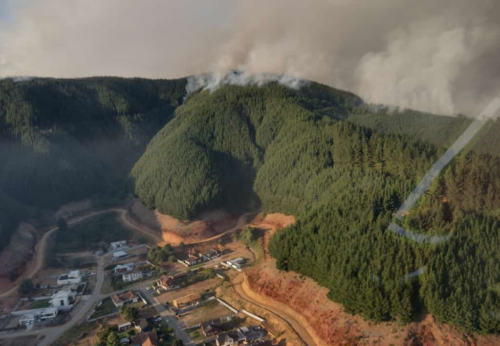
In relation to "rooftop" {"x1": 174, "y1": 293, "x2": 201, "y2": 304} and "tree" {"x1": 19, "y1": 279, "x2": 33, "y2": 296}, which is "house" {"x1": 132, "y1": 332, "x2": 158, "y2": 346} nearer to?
"rooftop" {"x1": 174, "y1": 293, "x2": 201, "y2": 304}

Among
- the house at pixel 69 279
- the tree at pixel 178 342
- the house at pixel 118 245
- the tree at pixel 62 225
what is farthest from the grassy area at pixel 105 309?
the tree at pixel 62 225

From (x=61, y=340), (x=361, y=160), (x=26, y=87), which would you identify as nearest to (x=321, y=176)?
(x=361, y=160)

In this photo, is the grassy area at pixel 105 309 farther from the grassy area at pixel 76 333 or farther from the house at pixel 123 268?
the house at pixel 123 268

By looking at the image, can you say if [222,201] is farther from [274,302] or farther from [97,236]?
[274,302]

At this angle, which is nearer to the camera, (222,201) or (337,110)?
(222,201)

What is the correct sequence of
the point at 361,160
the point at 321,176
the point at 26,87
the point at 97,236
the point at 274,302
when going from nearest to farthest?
1. the point at 274,302
2. the point at 361,160
3. the point at 321,176
4. the point at 97,236
5. the point at 26,87

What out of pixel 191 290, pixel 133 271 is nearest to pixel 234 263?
pixel 191 290
